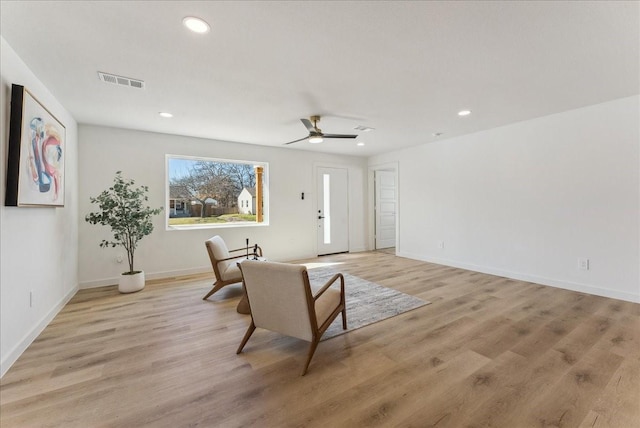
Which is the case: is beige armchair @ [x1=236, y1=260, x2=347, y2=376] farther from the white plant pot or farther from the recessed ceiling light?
the white plant pot

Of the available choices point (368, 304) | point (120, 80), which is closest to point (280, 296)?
point (368, 304)

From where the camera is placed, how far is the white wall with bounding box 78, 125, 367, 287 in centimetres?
404

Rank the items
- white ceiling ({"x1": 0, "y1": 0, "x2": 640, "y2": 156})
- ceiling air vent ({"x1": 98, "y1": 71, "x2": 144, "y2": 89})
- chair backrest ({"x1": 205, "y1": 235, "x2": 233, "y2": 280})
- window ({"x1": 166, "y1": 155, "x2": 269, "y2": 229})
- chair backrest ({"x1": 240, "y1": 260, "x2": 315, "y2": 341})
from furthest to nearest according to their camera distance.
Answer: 1. window ({"x1": 166, "y1": 155, "x2": 269, "y2": 229})
2. chair backrest ({"x1": 205, "y1": 235, "x2": 233, "y2": 280})
3. ceiling air vent ({"x1": 98, "y1": 71, "x2": 144, "y2": 89})
4. chair backrest ({"x1": 240, "y1": 260, "x2": 315, "y2": 341})
5. white ceiling ({"x1": 0, "y1": 0, "x2": 640, "y2": 156})

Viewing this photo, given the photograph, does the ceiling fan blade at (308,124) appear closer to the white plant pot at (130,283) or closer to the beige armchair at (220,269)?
the beige armchair at (220,269)

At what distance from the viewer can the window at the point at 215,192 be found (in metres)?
4.80

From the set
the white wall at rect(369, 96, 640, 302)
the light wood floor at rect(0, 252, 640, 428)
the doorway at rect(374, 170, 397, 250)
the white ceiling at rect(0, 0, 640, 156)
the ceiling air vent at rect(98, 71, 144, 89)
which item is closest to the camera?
the light wood floor at rect(0, 252, 640, 428)

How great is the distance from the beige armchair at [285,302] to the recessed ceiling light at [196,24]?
1727 mm

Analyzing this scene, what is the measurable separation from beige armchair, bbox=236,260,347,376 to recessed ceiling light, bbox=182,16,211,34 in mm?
1727

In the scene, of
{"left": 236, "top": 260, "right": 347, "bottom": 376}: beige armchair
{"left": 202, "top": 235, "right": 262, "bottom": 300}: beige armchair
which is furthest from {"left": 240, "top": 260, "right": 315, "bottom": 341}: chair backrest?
{"left": 202, "top": 235, "right": 262, "bottom": 300}: beige armchair

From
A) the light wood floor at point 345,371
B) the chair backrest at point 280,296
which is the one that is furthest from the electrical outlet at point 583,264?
the chair backrest at point 280,296

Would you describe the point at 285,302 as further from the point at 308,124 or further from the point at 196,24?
the point at 308,124

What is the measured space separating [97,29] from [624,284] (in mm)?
5998

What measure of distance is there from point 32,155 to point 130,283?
7.02ft

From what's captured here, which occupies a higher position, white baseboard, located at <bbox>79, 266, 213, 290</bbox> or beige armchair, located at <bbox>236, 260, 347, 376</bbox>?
beige armchair, located at <bbox>236, 260, 347, 376</bbox>
